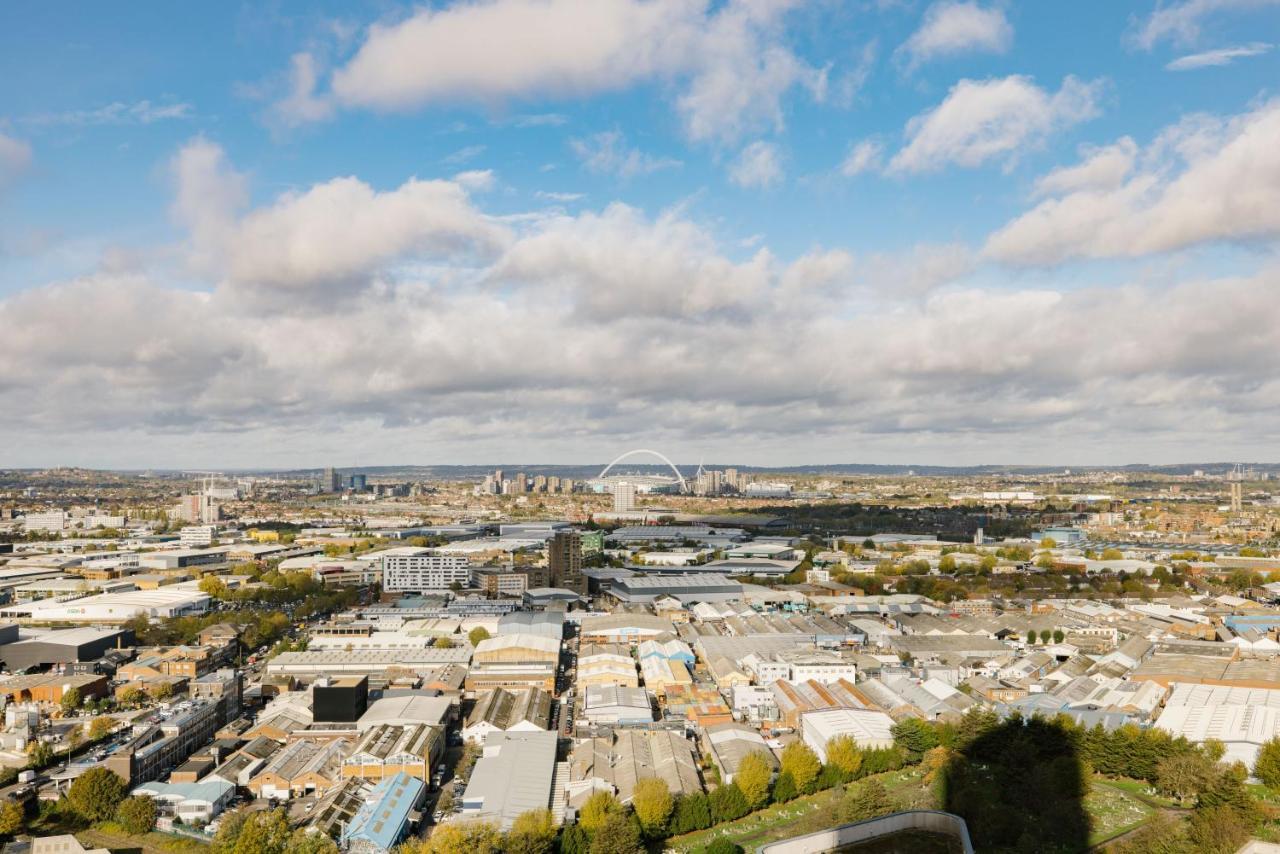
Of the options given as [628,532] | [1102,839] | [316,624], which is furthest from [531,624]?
[628,532]

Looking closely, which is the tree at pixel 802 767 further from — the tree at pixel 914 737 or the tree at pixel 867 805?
the tree at pixel 914 737

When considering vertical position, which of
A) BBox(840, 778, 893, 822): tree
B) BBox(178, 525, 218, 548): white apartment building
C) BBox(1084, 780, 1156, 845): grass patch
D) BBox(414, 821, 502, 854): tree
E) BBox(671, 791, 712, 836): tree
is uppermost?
BBox(178, 525, 218, 548): white apartment building

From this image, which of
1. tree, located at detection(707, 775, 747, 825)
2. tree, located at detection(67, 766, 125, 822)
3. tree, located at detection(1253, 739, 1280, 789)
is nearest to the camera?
tree, located at detection(707, 775, 747, 825)

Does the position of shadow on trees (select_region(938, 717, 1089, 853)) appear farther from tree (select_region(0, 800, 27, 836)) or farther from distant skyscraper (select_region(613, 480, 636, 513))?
distant skyscraper (select_region(613, 480, 636, 513))

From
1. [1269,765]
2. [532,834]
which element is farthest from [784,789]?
[1269,765]

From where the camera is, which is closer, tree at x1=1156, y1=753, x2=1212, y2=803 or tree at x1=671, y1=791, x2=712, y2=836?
tree at x1=671, y1=791, x2=712, y2=836

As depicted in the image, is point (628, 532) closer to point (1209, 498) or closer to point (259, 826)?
point (259, 826)

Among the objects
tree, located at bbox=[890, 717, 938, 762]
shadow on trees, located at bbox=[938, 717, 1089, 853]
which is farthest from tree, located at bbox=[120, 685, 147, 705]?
shadow on trees, located at bbox=[938, 717, 1089, 853]
